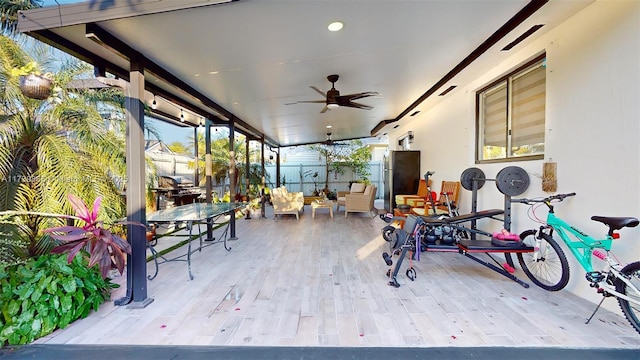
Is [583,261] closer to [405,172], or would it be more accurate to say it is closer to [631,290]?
[631,290]

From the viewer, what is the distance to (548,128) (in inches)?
121

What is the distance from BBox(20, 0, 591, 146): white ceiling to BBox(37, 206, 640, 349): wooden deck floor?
2411 mm

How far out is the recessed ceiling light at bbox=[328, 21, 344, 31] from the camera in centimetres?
262

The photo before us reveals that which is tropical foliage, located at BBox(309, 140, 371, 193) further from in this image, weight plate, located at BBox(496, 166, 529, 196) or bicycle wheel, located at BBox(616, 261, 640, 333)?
bicycle wheel, located at BBox(616, 261, 640, 333)

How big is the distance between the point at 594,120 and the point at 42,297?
4.82 metres

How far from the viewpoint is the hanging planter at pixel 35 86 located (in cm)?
229

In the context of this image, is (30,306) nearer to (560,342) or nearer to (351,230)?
(560,342)

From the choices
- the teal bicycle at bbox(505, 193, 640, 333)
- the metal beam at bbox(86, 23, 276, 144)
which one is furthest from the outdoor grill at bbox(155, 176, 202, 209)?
the teal bicycle at bbox(505, 193, 640, 333)

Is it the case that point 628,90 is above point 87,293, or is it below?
above

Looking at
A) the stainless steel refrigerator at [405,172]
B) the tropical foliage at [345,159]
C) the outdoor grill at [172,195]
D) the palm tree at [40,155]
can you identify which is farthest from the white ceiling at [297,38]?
the tropical foliage at [345,159]

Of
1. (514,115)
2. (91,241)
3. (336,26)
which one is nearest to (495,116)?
A: (514,115)

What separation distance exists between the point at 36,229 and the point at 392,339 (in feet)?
11.3

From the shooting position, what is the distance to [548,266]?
2977mm

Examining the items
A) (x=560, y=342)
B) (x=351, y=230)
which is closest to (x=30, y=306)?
(x=560, y=342)
